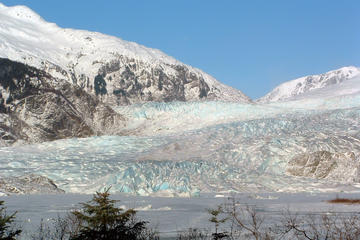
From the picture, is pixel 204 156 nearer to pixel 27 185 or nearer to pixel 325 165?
pixel 325 165

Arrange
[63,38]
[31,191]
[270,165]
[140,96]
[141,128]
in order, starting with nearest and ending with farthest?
1. [31,191]
2. [270,165]
3. [141,128]
4. [140,96]
5. [63,38]

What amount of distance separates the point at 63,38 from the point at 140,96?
20.9 metres

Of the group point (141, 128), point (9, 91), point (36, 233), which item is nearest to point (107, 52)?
point (9, 91)

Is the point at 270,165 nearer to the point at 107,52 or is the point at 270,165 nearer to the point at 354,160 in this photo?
the point at 354,160

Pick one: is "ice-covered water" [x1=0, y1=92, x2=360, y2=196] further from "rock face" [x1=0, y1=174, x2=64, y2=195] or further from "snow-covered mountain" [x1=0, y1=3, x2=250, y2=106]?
"snow-covered mountain" [x1=0, y1=3, x2=250, y2=106]

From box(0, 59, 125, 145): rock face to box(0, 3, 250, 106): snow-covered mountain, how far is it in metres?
9.38

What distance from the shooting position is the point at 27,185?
17.8m

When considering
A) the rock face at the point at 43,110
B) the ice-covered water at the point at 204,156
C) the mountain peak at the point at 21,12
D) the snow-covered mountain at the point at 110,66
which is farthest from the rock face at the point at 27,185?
the mountain peak at the point at 21,12

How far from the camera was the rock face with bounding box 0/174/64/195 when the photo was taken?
16.7 metres

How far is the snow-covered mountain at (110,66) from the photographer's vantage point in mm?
72000

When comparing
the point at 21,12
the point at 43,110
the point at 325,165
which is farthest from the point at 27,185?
the point at 21,12

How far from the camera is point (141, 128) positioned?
43906 millimetres

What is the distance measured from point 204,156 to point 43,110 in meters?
30.9

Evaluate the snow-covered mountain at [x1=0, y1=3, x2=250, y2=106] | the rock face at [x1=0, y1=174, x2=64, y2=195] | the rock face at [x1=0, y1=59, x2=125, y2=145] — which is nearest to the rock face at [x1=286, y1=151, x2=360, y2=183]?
the rock face at [x1=0, y1=174, x2=64, y2=195]
